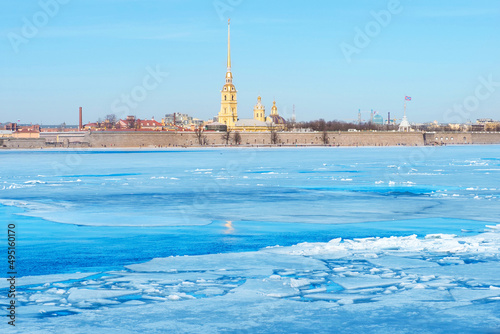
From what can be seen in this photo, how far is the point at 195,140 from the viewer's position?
316ft

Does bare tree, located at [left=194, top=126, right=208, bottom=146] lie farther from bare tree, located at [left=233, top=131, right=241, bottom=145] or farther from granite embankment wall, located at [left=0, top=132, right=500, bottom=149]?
bare tree, located at [left=233, top=131, right=241, bottom=145]

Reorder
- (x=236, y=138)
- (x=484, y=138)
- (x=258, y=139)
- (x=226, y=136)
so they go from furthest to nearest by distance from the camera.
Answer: (x=484, y=138) → (x=258, y=139) → (x=226, y=136) → (x=236, y=138)

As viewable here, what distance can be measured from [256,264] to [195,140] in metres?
88.6

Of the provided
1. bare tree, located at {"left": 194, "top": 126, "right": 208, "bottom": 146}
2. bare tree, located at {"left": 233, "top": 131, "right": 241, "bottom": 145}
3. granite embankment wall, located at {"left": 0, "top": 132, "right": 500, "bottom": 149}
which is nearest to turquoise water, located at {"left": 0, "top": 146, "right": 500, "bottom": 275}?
granite embankment wall, located at {"left": 0, "top": 132, "right": 500, "bottom": 149}

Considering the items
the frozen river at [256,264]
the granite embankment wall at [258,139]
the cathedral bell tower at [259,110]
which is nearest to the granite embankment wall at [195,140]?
the granite embankment wall at [258,139]

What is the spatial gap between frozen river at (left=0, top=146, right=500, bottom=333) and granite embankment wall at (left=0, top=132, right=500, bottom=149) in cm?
7665

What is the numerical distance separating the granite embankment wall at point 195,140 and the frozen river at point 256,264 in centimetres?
7665

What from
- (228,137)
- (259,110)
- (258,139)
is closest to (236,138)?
(228,137)

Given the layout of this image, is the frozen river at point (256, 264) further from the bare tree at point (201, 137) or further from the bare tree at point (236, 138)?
the bare tree at point (236, 138)

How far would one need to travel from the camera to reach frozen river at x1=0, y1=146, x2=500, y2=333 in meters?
6.00

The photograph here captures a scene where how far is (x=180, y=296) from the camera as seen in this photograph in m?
6.68

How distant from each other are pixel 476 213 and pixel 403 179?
31.9ft

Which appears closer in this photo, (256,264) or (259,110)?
(256,264)

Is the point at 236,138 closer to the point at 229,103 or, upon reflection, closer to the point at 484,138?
the point at 229,103
